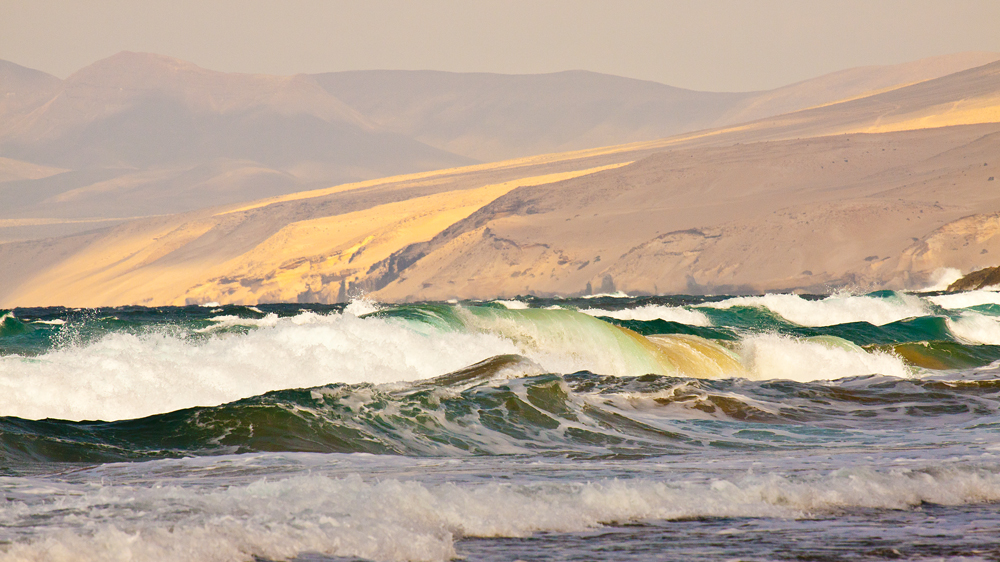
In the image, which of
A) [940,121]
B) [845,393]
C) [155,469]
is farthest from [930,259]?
[155,469]

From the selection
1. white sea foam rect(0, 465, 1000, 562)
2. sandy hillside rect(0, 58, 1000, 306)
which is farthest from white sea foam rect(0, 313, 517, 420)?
sandy hillside rect(0, 58, 1000, 306)

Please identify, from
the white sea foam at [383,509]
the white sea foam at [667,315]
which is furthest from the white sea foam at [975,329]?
the white sea foam at [383,509]

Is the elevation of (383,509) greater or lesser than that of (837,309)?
lesser

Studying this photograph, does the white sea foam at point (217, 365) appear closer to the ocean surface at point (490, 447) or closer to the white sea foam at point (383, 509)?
the ocean surface at point (490, 447)

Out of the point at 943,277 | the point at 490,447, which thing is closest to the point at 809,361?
the point at 490,447

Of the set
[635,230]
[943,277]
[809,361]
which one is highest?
[635,230]

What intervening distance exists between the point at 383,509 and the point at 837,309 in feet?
103

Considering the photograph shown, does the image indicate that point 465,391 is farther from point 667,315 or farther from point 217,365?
point 667,315

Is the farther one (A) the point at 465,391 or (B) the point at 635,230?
(B) the point at 635,230

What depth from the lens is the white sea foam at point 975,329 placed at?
2809cm

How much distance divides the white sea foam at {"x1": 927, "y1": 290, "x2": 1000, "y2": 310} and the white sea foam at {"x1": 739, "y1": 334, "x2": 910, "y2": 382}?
68.7 feet

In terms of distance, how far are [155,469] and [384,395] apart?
4.16 meters

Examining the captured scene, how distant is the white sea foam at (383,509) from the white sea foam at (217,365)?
5.59m

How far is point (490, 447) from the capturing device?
33.4 ft
